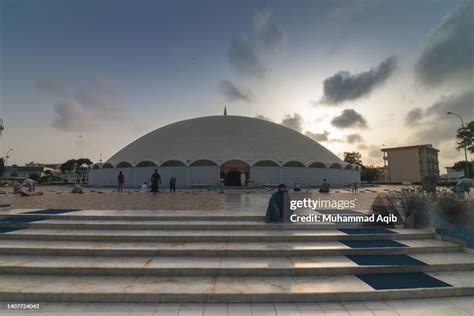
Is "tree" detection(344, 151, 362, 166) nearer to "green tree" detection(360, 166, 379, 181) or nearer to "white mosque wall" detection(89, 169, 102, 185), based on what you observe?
"green tree" detection(360, 166, 379, 181)

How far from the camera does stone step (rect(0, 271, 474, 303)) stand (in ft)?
11.9

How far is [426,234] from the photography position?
5852 millimetres

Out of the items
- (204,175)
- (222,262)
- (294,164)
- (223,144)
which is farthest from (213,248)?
(223,144)

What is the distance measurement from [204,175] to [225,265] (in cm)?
2728

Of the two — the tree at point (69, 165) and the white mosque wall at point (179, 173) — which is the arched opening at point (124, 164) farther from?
the tree at point (69, 165)

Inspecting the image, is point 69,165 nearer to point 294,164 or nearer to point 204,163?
point 204,163

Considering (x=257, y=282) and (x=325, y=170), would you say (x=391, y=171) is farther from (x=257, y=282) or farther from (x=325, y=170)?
(x=257, y=282)

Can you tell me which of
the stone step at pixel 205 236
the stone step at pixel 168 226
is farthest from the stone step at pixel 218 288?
the stone step at pixel 168 226

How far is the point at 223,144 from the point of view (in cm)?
3469

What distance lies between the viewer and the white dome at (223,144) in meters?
32.9

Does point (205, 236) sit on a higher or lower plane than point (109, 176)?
lower

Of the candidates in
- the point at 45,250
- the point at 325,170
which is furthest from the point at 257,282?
the point at 325,170

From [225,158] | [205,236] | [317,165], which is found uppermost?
[225,158]

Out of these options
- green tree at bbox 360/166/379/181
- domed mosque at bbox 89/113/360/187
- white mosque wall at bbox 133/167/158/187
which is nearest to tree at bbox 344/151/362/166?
green tree at bbox 360/166/379/181
